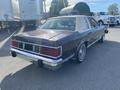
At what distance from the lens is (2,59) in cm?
627

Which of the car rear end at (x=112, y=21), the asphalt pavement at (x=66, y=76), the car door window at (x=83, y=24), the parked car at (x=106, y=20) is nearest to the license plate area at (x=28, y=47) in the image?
the asphalt pavement at (x=66, y=76)

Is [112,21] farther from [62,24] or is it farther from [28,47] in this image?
[28,47]

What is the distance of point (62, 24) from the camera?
19.2 ft

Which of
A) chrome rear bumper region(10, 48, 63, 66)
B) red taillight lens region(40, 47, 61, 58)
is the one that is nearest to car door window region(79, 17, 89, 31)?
red taillight lens region(40, 47, 61, 58)

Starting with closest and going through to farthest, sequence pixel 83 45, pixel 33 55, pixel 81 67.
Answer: pixel 33 55 < pixel 81 67 < pixel 83 45

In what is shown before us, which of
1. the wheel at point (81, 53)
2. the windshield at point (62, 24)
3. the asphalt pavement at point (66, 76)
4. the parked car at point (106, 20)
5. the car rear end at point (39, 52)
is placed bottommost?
the asphalt pavement at point (66, 76)

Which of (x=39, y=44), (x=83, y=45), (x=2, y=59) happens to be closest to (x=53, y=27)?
(x=83, y=45)

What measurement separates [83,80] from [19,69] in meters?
1.97

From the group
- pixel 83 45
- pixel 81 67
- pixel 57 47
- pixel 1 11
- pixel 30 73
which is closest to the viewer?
pixel 57 47

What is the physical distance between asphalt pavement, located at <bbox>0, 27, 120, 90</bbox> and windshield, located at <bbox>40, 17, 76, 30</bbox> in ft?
3.84

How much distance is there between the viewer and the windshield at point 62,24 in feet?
18.6

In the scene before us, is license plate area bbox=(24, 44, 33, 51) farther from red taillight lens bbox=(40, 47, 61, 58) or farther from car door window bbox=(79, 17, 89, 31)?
car door window bbox=(79, 17, 89, 31)

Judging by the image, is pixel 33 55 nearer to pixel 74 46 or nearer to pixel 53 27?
pixel 74 46

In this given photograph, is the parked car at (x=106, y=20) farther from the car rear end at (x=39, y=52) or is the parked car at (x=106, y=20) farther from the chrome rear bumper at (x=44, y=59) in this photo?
the chrome rear bumper at (x=44, y=59)
